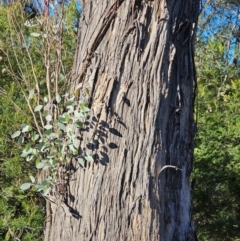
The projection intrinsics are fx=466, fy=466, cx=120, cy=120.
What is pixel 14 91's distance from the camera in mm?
4641

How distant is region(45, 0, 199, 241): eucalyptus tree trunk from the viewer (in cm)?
232

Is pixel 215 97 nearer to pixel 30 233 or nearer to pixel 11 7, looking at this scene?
pixel 30 233

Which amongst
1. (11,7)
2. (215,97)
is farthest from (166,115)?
(215,97)

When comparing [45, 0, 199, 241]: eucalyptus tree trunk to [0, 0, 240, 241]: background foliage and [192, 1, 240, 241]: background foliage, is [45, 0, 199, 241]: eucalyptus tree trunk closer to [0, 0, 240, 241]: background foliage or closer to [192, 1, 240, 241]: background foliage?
[0, 0, 240, 241]: background foliage

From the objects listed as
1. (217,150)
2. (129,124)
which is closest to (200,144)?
(217,150)

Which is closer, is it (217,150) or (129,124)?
(129,124)

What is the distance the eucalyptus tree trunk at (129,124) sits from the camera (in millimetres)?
2324

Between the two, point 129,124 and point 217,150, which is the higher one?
point 217,150

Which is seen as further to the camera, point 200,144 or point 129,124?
point 200,144

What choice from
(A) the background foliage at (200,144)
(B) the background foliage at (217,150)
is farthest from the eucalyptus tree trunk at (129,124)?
(B) the background foliage at (217,150)

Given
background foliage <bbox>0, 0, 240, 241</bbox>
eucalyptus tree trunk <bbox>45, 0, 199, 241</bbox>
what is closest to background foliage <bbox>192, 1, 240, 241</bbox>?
background foliage <bbox>0, 0, 240, 241</bbox>

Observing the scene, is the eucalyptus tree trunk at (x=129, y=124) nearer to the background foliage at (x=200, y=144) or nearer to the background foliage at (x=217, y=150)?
the background foliage at (x=200, y=144)

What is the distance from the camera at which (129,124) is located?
7.72ft

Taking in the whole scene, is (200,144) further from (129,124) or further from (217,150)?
(129,124)
